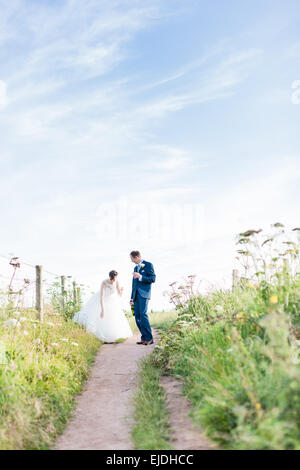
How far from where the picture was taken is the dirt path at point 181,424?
14.1 ft

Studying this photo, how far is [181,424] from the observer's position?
491 centimetres

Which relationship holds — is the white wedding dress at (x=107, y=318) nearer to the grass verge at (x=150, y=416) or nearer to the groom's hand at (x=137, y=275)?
the groom's hand at (x=137, y=275)

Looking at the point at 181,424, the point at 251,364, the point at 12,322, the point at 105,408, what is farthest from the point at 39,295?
the point at 251,364

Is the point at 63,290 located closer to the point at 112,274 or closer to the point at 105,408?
the point at 112,274

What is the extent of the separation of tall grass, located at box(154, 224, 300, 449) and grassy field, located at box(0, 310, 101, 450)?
161 centimetres

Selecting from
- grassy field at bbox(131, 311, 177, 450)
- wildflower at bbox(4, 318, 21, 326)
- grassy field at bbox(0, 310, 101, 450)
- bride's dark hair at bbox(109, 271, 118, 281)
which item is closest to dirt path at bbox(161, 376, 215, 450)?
grassy field at bbox(131, 311, 177, 450)

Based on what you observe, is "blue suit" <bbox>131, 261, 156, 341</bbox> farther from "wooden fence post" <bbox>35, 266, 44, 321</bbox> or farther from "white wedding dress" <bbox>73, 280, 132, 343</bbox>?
"wooden fence post" <bbox>35, 266, 44, 321</bbox>

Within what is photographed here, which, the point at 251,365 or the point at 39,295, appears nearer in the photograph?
the point at 251,365

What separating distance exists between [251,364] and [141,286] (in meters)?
6.09

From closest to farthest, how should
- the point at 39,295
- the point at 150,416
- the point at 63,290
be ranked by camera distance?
1. the point at 150,416
2. the point at 39,295
3. the point at 63,290

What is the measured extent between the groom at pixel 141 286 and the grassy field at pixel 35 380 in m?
1.51

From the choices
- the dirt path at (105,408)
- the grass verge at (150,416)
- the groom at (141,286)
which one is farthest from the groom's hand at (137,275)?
the grass verge at (150,416)

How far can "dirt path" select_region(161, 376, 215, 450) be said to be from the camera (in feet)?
14.1
